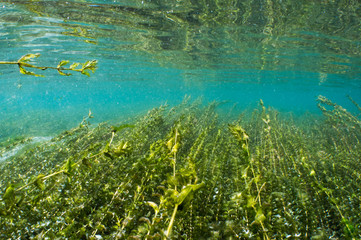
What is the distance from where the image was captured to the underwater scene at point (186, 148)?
5.28 feet

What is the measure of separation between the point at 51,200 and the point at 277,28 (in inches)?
532

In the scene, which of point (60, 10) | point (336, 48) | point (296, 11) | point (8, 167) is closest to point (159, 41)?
point (60, 10)

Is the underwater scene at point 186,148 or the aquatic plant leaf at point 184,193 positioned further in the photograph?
the underwater scene at point 186,148

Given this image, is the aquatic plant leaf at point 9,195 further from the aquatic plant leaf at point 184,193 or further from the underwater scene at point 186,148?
the aquatic plant leaf at point 184,193

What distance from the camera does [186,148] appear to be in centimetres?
562

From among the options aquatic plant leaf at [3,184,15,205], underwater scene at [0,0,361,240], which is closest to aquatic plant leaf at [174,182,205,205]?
underwater scene at [0,0,361,240]

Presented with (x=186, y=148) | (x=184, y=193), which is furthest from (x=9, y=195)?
(x=186, y=148)

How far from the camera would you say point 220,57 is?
1916 cm

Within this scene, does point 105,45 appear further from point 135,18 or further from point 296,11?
point 296,11

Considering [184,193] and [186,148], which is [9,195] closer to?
[184,193]

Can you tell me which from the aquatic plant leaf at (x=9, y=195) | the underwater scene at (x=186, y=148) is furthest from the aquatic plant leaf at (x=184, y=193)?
the aquatic plant leaf at (x=9, y=195)

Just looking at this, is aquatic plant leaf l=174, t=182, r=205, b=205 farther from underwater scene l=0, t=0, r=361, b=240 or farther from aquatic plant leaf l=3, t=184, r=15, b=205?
aquatic plant leaf l=3, t=184, r=15, b=205

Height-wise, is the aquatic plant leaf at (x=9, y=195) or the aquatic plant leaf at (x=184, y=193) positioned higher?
the aquatic plant leaf at (x=184, y=193)

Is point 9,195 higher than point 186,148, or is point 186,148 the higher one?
point 9,195
